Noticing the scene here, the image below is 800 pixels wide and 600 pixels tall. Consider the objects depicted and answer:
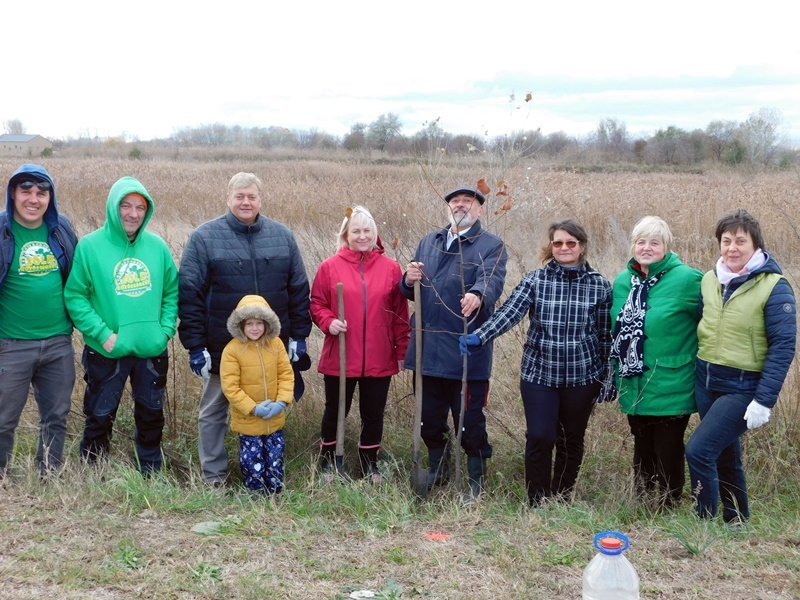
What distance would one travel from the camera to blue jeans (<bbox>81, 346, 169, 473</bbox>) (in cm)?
462

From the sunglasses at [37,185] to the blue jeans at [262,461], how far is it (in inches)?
76.2

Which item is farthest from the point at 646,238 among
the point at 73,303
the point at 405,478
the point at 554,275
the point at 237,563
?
the point at 73,303

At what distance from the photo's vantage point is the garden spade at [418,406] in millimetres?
4590

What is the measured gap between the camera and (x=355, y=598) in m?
3.13

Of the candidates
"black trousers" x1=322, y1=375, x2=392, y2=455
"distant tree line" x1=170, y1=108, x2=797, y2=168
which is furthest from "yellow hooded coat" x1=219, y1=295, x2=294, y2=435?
"distant tree line" x1=170, y1=108, x2=797, y2=168

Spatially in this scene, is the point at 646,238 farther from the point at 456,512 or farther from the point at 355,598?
the point at 355,598

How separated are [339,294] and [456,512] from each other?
154 centimetres

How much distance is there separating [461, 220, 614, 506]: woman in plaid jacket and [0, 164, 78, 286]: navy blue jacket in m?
2.50

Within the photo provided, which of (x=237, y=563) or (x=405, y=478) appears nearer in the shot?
(x=237, y=563)

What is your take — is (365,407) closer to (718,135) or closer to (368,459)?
(368,459)

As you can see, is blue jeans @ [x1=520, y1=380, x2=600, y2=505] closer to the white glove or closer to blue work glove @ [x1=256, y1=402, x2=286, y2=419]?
the white glove

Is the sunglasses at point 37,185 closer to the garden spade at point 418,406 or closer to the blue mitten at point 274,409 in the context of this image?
the blue mitten at point 274,409

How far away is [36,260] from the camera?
4.45 metres

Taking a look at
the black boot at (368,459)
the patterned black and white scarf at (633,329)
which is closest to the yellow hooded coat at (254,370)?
the black boot at (368,459)
